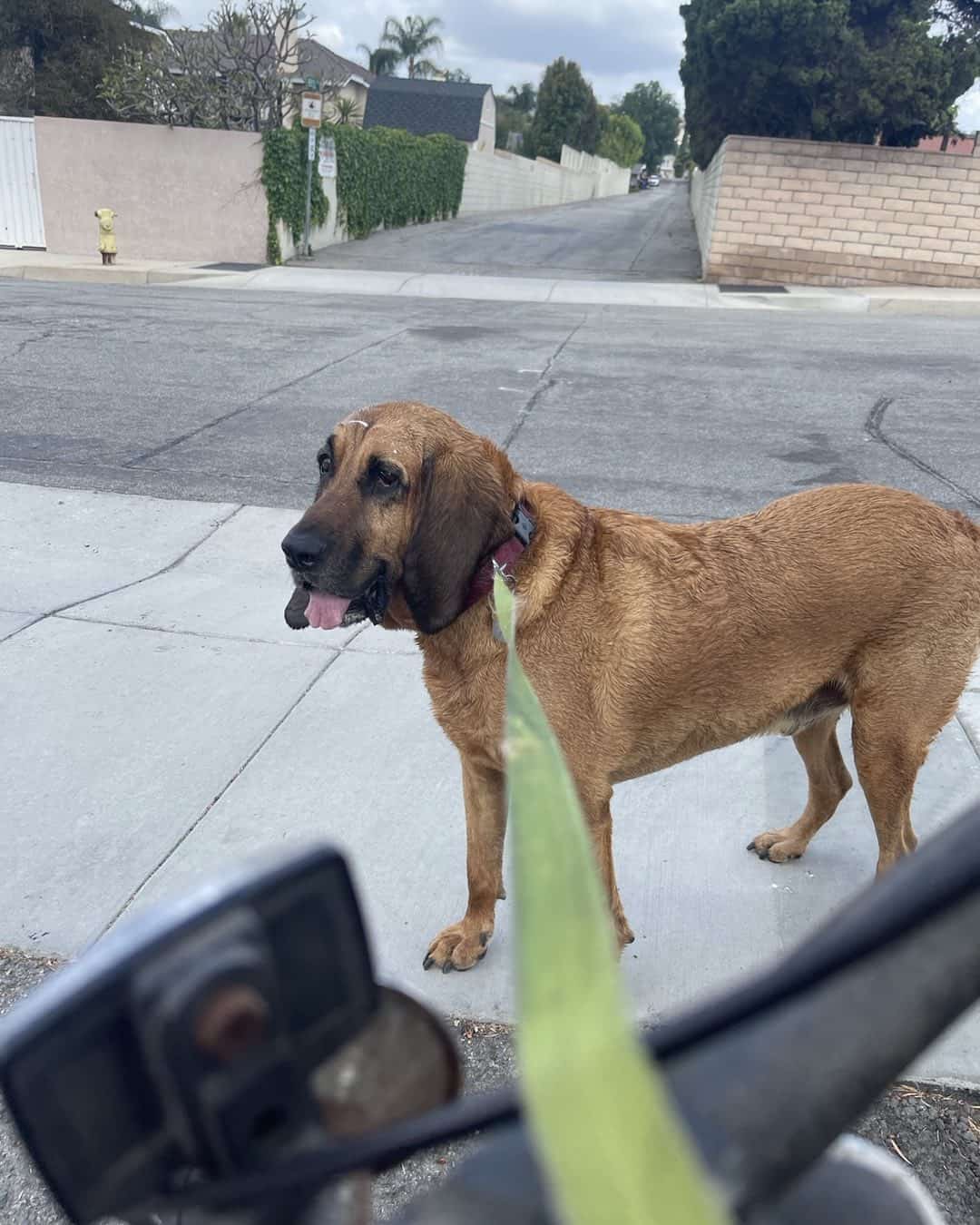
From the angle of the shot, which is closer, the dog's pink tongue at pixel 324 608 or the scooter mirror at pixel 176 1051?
the scooter mirror at pixel 176 1051

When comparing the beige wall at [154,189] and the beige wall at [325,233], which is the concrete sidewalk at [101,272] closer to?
the beige wall at [154,189]

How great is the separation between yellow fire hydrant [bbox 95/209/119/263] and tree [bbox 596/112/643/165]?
220 ft

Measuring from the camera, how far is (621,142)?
90.0 metres

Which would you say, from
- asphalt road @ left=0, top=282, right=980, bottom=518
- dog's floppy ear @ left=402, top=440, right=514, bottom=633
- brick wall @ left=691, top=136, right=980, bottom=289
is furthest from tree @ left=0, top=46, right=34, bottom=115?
dog's floppy ear @ left=402, top=440, right=514, bottom=633

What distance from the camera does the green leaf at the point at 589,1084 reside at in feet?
1.41

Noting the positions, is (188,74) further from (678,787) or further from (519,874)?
(519,874)

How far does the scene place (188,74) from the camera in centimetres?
2197

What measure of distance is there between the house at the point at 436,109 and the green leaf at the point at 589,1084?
54311 millimetres

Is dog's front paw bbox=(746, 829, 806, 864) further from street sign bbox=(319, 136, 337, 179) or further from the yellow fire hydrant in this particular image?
street sign bbox=(319, 136, 337, 179)

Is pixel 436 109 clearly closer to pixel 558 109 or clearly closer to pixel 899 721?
pixel 558 109

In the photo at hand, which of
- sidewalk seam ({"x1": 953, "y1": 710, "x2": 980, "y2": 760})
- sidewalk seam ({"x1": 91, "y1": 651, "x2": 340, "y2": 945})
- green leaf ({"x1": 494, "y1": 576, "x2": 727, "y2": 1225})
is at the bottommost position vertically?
sidewalk seam ({"x1": 91, "y1": 651, "x2": 340, "y2": 945})

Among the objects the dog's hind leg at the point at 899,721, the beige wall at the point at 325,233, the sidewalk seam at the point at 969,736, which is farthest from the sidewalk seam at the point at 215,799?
the beige wall at the point at 325,233

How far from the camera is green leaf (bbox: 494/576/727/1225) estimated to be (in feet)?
1.41

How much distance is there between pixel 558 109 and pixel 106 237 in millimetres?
51900
